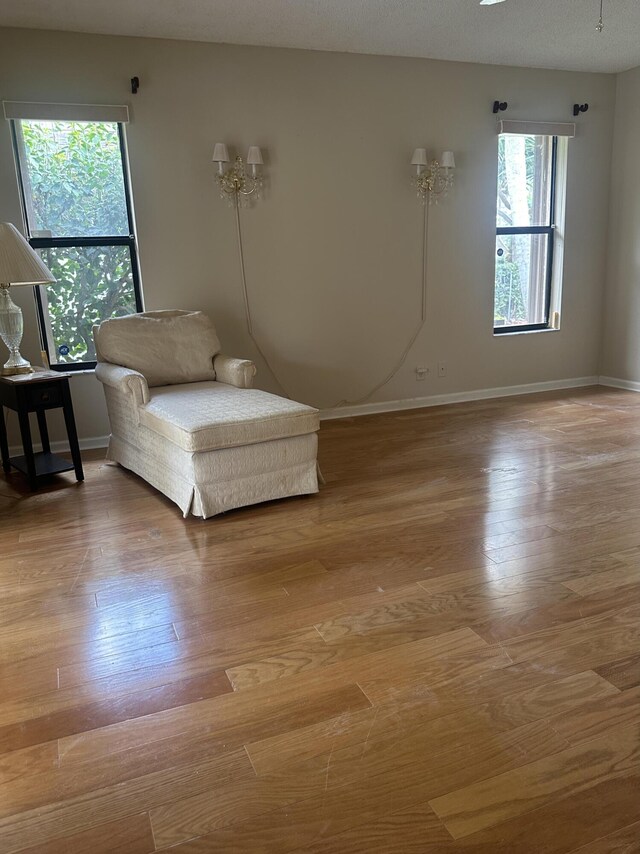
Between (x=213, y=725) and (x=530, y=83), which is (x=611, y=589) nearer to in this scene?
(x=213, y=725)

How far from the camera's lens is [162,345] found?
3.83 metres

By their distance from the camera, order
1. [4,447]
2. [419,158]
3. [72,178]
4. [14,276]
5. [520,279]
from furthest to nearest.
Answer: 1. [520,279]
2. [419,158]
3. [72,178]
4. [4,447]
5. [14,276]

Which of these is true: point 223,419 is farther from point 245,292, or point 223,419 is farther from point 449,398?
point 449,398

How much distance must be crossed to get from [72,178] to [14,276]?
3.18 ft

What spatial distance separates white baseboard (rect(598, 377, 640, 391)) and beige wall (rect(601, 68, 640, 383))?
0.09ft

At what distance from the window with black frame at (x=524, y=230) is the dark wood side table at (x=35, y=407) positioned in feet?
11.2

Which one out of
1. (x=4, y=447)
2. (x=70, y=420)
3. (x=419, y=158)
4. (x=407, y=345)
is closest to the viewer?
(x=70, y=420)

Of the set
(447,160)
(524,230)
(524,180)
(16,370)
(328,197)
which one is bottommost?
(16,370)

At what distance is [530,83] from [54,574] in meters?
4.82

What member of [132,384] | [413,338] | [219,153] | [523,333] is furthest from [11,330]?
[523,333]

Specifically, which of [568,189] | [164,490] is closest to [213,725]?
[164,490]

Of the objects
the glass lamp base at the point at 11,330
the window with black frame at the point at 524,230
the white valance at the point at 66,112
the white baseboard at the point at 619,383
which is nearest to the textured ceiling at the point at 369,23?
the white valance at the point at 66,112

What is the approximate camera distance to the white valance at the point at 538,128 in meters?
4.87

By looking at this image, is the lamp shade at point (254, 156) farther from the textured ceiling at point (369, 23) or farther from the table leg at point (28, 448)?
the table leg at point (28, 448)
